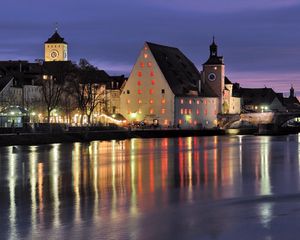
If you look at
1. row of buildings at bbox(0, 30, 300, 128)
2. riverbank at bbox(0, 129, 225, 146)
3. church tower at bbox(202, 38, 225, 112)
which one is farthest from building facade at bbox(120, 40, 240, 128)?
riverbank at bbox(0, 129, 225, 146)

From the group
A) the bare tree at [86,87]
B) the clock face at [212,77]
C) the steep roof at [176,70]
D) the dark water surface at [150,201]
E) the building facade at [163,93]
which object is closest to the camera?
the dark water surface at [150,201]

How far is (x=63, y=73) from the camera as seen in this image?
122125 mm

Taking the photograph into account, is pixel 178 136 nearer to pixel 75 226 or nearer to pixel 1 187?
pixel 1 187

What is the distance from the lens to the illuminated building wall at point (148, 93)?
132m

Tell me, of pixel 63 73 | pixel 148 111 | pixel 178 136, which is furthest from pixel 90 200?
pixel 148 111

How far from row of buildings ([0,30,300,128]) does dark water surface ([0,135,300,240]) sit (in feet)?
220

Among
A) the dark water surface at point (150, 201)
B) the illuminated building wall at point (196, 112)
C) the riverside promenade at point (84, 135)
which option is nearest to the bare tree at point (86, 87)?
the riverside promenade at point (84, 135)

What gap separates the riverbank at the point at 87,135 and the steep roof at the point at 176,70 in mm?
11680

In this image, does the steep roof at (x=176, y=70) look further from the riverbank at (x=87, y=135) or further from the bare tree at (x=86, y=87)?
the bare tree at (x=86, y=87)

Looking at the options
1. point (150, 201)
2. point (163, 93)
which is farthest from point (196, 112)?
point (150, 201)

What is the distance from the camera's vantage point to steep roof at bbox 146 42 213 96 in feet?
438

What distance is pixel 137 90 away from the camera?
133500mm

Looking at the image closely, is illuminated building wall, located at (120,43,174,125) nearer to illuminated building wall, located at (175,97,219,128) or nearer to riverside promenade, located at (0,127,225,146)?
illuminated building wall, located at (175,97,219,128)

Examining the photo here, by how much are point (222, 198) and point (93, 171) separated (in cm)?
1511
